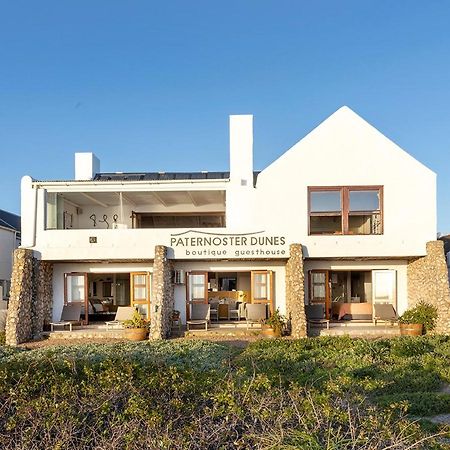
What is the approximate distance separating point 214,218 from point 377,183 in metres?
7.61

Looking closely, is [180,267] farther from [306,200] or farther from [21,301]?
[21,301]

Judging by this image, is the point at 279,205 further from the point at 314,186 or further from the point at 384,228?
the point at 384,228

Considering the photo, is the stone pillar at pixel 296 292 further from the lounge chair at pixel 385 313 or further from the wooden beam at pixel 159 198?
the wooden beam at pixel 159 198

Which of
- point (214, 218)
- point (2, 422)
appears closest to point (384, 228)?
point (214, 218)

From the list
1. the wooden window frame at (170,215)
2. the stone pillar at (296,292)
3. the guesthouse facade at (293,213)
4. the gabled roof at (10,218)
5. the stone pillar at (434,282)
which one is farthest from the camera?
the gabled roof at (10,218)

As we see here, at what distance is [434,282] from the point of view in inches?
628

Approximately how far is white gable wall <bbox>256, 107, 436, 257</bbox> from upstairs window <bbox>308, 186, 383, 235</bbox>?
8.9 inches

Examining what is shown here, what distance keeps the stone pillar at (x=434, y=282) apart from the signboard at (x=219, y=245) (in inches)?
194

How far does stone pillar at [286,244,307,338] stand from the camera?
1576 cm

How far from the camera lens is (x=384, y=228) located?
16719 mm

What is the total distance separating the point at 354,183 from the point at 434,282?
14.3 ft

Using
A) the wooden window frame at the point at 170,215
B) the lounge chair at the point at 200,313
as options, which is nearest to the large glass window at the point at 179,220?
the wooden window frame at the point at 170,215

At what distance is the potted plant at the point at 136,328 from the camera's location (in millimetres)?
15812

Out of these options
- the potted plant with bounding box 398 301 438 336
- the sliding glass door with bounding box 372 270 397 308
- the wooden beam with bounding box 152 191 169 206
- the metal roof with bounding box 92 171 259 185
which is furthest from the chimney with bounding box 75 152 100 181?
the potted plant with bounding box 398 301 438 336
